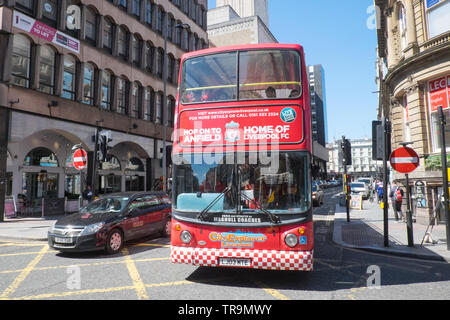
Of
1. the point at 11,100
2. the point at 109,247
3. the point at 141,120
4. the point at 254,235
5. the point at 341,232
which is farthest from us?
the point at 141,120

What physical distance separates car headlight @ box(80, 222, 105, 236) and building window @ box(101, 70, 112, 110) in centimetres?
1606

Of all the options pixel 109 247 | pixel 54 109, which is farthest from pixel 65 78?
pixel 109 247

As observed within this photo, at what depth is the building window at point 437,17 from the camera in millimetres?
12758

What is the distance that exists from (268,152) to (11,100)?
15.6 metres

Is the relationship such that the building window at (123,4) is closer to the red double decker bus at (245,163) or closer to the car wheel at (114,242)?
the car wheel at (114,242)

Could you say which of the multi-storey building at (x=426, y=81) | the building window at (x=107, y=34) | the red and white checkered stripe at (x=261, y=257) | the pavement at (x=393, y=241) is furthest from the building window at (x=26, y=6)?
the multi-storey building at (x=426, y=81)

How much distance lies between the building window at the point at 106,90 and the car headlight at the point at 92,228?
16.1 meters

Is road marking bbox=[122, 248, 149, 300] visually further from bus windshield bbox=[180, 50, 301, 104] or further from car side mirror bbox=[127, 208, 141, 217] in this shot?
bus windshield bbox=[180, 50, 301, 104]

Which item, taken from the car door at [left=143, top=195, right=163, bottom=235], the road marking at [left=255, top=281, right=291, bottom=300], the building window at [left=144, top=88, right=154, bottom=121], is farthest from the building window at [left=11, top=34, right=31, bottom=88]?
the road marking at [left=255, top=281, right=291, bottom=300]

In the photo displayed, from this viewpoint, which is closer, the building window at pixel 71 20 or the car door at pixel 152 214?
the car door at pixel 152 214

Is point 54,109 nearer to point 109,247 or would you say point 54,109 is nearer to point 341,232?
point 109,247

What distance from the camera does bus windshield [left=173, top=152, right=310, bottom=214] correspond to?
532 centimetres

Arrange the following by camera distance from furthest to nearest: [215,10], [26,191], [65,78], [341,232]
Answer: [215,10] < [65,78] < [26,191] < [341,232]

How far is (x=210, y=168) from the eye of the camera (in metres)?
5.66
